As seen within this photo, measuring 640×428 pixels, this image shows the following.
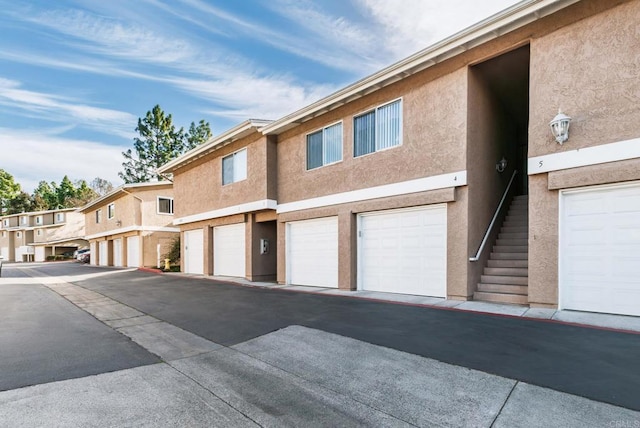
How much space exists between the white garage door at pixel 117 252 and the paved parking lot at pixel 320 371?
21.8 meters

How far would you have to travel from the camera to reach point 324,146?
1175 centimetres

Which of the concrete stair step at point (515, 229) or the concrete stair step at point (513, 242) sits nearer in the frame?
the concrete stair step at point (513, 242)

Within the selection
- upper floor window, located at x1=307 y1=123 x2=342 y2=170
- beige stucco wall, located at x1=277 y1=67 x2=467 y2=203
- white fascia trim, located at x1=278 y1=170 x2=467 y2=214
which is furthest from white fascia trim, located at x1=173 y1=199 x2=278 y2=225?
upper floor window, located at x1=307 y1=123 x2=342 y2=170

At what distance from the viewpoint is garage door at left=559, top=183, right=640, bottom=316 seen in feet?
20.0

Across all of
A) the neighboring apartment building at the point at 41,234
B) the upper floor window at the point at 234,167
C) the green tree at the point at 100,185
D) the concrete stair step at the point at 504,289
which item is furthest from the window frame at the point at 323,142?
the green tree at the point at 100,185

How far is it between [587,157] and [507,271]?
316cm

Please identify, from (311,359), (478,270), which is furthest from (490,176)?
(311,359)

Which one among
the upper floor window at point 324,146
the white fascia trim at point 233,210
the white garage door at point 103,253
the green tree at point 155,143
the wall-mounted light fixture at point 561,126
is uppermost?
the green tree at point 155,143

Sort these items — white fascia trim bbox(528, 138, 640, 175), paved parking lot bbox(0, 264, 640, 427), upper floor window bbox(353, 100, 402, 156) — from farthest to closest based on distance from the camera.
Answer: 1. upper floor window bbox(353, 100, 402, 156)
2. white fascia trim bbox(528, 138, 640, 175)
3. paved parking lot bbox(0, 264, 640, 427)

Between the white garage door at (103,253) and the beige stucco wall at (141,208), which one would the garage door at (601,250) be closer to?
the beige stucco wall at (141,208)

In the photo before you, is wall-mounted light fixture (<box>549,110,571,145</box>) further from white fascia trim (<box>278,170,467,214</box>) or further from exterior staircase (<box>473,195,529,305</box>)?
exterior staircase (<box>473,195,529,305</box>)

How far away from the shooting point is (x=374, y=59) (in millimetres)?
12414

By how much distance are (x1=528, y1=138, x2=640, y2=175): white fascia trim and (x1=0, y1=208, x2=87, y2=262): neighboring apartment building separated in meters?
51.8

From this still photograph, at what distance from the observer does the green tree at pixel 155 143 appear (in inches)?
1606
